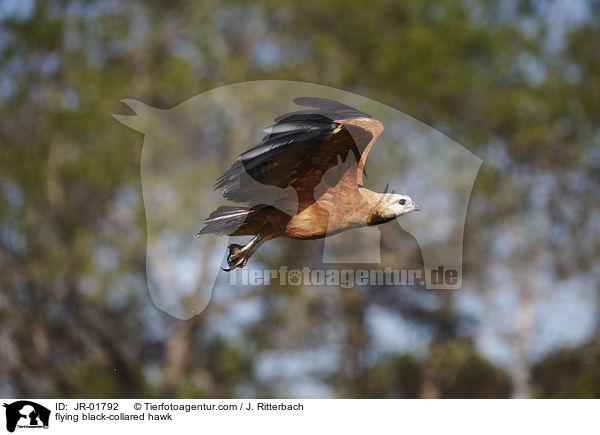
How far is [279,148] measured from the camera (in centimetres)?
235

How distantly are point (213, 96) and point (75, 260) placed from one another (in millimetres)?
3187

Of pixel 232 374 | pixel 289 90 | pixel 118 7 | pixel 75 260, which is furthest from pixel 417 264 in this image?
pixel 118 7

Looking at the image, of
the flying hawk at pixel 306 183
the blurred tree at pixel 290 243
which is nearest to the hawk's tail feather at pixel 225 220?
the flying hawk at pixel 306 183

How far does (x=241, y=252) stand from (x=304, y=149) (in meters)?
0.43

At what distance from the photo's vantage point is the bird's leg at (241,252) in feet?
7.81

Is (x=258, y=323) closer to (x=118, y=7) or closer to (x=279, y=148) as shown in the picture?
(x=118, y=7)
